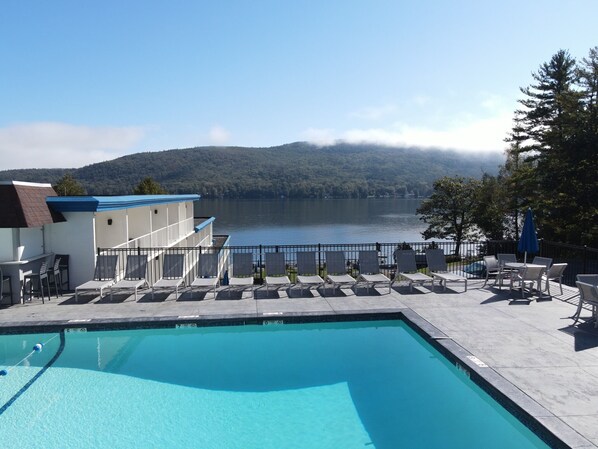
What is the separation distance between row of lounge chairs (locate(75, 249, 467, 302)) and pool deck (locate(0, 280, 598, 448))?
1.08 ft

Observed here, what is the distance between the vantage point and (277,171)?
12962cm

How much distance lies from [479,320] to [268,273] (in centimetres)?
512

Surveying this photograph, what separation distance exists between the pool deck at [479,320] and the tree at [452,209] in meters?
31.1

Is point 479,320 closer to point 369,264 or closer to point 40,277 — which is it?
point 369,264

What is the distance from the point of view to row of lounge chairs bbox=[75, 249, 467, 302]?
10688 mm

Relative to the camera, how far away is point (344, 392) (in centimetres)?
641

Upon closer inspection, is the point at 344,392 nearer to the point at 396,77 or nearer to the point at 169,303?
the point at 169,303


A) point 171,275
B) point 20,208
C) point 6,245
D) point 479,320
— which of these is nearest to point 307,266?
point 171,275

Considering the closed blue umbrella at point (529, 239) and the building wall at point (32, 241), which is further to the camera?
the closed blue umbrella at point (529, 239)

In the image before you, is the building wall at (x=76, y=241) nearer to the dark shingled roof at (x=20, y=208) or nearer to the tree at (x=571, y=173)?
the dark shingled roof at (x=20, y=208)

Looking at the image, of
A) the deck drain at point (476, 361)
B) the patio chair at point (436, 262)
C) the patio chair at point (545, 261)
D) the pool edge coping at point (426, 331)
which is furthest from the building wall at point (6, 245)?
the patio chair at point (545, 261)

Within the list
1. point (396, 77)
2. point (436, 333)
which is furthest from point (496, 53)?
point (436, 333)

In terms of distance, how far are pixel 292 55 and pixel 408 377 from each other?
689 inches

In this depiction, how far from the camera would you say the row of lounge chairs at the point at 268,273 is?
1069 centimetres
